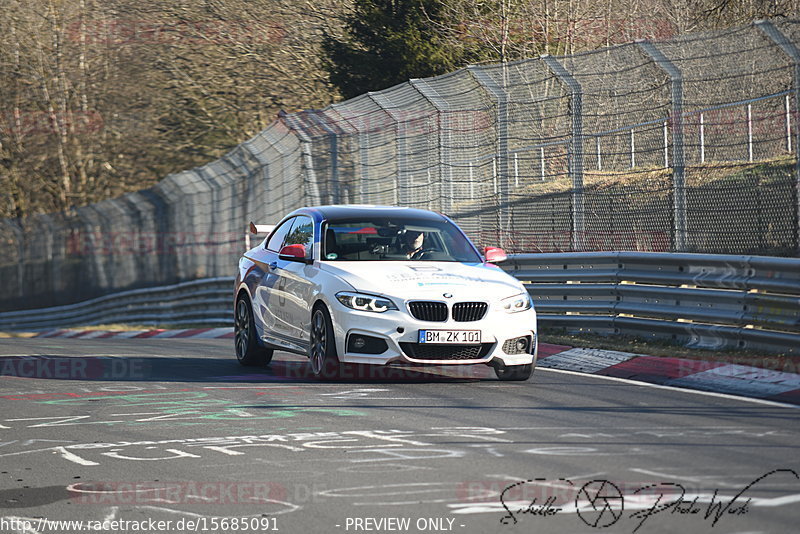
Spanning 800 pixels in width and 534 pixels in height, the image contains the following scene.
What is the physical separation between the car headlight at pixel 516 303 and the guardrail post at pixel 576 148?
429 cm

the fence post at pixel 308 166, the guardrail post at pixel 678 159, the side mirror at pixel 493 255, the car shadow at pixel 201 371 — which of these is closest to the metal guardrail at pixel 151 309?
the fence post at pixel 308 166

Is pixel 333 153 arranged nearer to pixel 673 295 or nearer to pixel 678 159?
pixel 678 159

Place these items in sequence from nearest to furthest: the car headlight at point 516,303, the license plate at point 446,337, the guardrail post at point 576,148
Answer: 1. the license plate at point 446,337
2. the car headlight at point 516,303
3. the guardrail post at point 576,148

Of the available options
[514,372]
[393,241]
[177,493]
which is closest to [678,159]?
[393,241]

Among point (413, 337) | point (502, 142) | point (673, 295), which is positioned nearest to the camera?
point (413, 337)

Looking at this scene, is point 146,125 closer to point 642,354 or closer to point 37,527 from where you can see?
point 642,354

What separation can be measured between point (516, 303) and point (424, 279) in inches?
31.2

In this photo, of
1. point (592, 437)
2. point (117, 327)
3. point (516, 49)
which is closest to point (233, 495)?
point (592, 437)

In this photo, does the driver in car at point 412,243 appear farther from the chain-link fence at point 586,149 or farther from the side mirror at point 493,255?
the chain-link fence at point 586,149

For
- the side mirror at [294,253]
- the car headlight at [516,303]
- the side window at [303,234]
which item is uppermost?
the side window at [303,234]

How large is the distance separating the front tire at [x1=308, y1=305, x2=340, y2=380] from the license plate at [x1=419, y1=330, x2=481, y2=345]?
2.65 feet

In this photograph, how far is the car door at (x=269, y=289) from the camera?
42.7 feet

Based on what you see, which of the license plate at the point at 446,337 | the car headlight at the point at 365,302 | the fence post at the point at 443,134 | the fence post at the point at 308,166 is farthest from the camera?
the fence post at the point at 308,166

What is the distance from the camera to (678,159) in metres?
14.1
